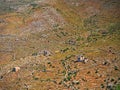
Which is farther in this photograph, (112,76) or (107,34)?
(107,34)

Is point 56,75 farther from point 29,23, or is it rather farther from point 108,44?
point 29,23

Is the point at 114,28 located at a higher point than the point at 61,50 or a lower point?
higher

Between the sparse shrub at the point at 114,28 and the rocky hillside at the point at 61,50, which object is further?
the sparse shrub at the point at 114,28

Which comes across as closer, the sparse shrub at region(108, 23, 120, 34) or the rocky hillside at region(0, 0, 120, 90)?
the rocky hillside at region(0, 0, 120, 90)

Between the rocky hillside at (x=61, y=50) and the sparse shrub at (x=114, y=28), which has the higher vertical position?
the sparse shrub at (x=114, y=28)

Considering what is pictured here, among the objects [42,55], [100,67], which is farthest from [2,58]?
[100,67]

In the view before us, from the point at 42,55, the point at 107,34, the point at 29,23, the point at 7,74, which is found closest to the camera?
the point at 7,74

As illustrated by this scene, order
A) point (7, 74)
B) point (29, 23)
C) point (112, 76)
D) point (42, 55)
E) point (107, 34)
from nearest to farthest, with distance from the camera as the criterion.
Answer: point (112, 76)
point (7, 74)
point (42, 55)
point (107, 34)
point (29, 23)

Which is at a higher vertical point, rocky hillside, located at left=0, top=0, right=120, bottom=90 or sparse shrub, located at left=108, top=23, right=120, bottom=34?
sparse shrub, located at left=108, top=23, right=120, bottom=34
